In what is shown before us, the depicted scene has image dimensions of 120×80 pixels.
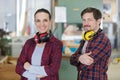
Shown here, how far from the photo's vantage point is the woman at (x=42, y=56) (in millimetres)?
1995

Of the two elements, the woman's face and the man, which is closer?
the man

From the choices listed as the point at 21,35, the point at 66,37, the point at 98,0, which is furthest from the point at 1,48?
the point at 98,0

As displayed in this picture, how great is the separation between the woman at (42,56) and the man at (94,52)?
217mm

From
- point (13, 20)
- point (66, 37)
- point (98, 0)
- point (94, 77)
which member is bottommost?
point (94, 77)

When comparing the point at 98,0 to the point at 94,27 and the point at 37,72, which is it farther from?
the point at 37,72

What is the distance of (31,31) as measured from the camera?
11.8ft

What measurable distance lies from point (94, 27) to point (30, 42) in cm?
56

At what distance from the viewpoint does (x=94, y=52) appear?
6.32ft

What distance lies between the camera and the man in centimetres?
193

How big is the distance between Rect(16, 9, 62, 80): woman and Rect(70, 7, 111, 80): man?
0.71ft

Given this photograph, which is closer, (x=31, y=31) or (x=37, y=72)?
Answer: (x=37, y=72)

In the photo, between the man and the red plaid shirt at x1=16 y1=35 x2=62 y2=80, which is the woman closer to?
the red plaid shirt at x1=16 y1=35 x2=62 y2=80

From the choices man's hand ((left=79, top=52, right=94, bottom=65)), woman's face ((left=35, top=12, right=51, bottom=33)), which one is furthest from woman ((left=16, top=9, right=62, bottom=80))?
man's hand ((left=79, top=52, right=94, bottom=65))

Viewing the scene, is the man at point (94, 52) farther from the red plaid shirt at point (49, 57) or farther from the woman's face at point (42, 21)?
the woman's face at point (42, 21)
